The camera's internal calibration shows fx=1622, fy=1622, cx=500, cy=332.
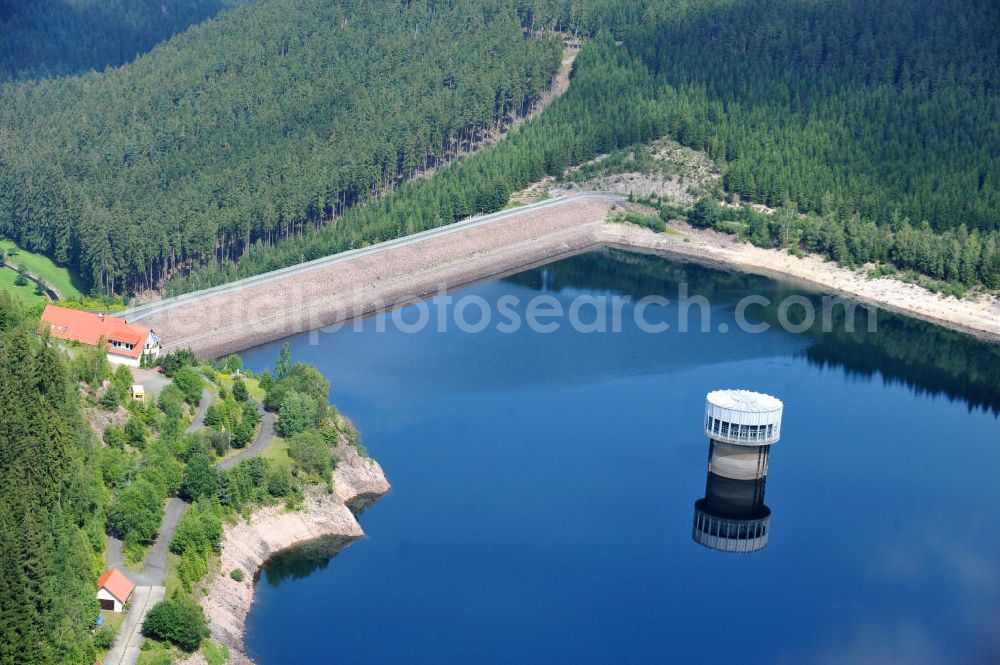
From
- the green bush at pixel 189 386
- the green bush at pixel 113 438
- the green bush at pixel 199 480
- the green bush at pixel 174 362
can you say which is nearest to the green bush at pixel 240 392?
the green bush at pixel 189 386

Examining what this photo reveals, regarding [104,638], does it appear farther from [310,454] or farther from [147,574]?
[310,454]

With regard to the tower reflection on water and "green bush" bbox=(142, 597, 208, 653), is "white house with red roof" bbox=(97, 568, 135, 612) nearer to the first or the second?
"green bush" bbox=(142, 597, 208, 653)

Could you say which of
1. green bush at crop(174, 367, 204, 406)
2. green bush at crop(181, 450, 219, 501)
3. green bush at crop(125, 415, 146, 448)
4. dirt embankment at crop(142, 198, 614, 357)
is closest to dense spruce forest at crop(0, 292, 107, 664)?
green bush at crop(125, 415, 146, 448)

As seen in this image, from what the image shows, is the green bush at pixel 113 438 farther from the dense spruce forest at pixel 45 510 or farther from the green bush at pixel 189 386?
the green bush at pixel 189 386

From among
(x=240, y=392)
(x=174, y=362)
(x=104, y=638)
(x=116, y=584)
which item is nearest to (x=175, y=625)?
(x=104, y=638)

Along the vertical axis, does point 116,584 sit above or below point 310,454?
below

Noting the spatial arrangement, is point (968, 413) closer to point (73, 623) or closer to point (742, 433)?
point (742, 433)

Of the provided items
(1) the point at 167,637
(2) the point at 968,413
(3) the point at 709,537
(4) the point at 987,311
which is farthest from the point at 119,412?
(4) the point at 987,311
